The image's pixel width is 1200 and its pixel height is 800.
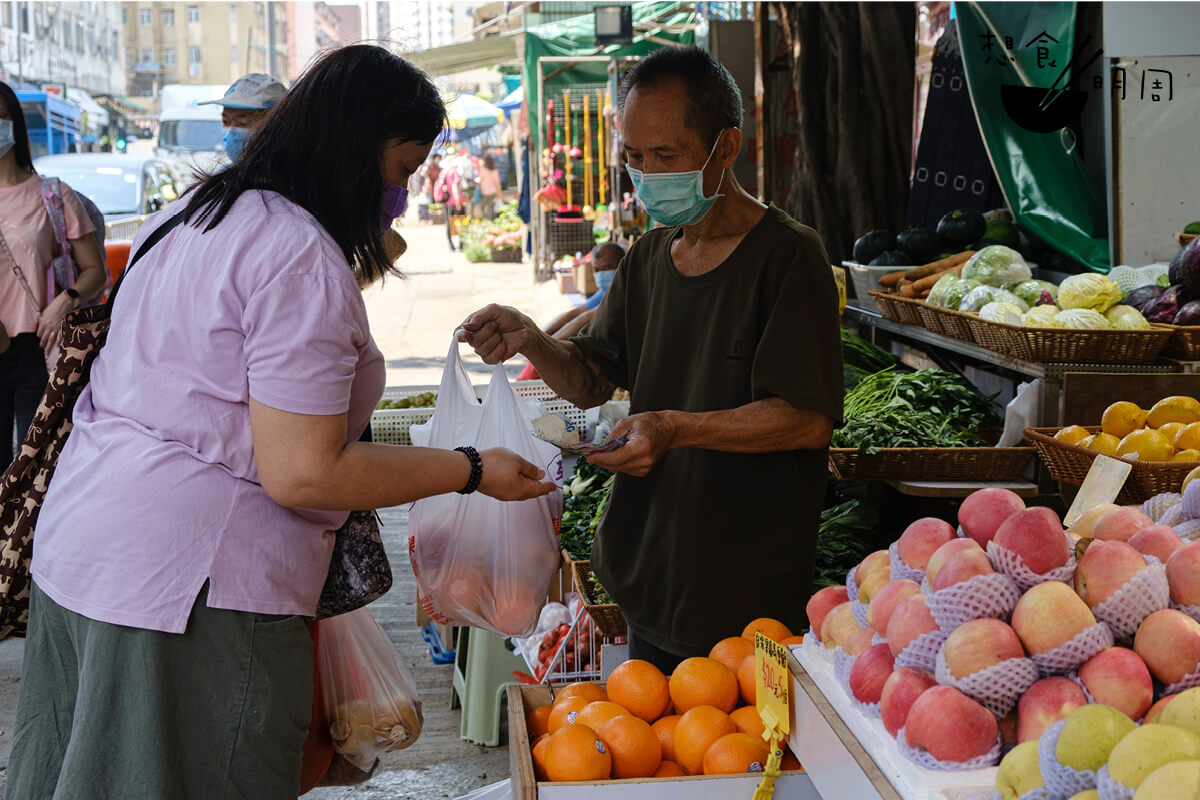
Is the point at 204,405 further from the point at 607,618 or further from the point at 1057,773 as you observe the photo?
the point at 607,618

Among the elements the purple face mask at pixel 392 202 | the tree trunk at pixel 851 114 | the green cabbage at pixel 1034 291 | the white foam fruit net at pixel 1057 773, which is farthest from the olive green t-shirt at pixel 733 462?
the tree trunk at pixel 851 114

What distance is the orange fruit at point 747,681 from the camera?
1977 mm

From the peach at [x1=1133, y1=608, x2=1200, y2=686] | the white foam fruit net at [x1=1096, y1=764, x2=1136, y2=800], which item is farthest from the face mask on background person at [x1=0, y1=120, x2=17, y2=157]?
the white foam fruit net at [x1=1096, y1=764, x2=1136, y2=800]

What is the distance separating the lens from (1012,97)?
4.66 meters

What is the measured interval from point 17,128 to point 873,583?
4.49 m

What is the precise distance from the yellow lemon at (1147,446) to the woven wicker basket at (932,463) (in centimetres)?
91

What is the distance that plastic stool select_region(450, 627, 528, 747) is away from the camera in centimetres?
392

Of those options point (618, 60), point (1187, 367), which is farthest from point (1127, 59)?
point (618, 60)

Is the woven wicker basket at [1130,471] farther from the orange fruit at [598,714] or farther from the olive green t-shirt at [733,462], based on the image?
the orange fruit at [598,714]

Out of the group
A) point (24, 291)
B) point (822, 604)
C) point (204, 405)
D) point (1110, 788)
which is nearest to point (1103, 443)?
point (822, 604)

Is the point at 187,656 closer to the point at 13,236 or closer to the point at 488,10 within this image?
the point at 13,236

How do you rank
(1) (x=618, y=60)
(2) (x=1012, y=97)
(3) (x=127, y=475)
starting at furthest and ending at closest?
(1) (x=618, y=60)
(2) (x=1012, y=97)
(3) (x=127, y=475)

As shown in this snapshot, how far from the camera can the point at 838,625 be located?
1710 millimetres

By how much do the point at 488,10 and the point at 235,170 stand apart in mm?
36286
